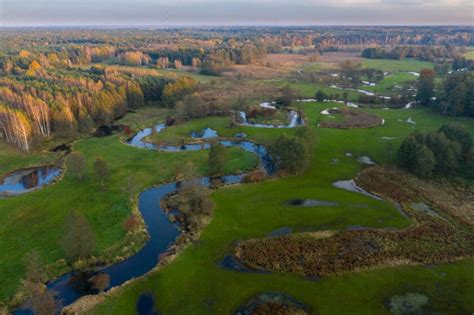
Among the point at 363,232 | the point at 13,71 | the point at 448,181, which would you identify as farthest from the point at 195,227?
the point at 13,71

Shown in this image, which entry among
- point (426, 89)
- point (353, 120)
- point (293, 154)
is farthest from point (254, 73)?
point (293, 154)

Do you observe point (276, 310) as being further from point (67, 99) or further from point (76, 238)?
point (67, 99)

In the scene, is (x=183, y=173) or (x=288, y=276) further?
(x=183, y=173)

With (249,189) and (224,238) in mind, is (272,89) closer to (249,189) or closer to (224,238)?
(249,189)

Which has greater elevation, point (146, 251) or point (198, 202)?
point (198, 202)

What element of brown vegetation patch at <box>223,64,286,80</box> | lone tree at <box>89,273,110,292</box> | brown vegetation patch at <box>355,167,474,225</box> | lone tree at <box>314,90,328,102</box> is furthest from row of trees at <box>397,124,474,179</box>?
brown vegetation patch at <box>223,64,286,80</box>

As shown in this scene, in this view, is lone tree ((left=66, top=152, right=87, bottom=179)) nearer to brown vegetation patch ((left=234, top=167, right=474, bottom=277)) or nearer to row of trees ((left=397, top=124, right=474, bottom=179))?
brown vegetation patch ((left=234, top=167, right=474, bottom=277))
